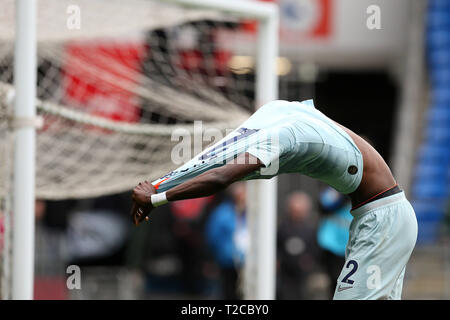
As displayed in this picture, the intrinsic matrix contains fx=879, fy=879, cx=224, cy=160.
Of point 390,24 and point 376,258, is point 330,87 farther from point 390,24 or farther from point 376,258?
point 376,258

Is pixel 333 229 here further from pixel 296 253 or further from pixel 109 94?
pixel 109 94

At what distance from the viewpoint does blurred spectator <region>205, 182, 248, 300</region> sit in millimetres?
10039

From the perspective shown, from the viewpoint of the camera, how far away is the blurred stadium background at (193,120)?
7125 millimetres

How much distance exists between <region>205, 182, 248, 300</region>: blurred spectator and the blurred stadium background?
0.7 inches

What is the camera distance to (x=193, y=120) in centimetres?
772

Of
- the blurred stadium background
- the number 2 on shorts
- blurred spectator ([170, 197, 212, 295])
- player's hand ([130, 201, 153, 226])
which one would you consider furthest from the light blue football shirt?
blurred spectator ([170, 197, 212, 295])

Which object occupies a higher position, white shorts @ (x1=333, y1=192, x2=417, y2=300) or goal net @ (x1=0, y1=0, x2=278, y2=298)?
goal net @ (x1=0, y1=0, x2=278, y2=298)

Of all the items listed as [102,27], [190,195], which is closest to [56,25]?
[102,27]

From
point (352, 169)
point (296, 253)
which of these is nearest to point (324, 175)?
point (352, 169)

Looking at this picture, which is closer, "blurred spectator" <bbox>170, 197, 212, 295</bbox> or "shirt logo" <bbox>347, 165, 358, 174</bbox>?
"shirt logo" <bbox>347, 165, 358, 174</bbox>

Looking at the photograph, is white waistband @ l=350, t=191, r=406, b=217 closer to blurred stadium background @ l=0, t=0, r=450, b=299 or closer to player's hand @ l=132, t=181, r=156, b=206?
player's hand @ l=132, t=181, r=156, b=206

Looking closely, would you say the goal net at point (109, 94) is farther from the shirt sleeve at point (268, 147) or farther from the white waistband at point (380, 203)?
the white waistband at point (380, 203)

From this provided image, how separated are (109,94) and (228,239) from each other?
99.8 inches

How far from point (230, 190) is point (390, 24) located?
555 cm
